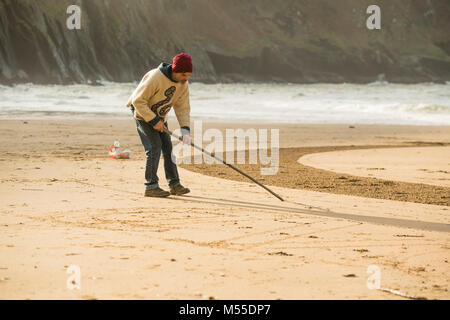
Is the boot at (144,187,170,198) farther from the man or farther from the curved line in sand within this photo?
the curved line in sand

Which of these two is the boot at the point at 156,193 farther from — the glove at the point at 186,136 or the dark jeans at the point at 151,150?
the glove at the point at 186,136

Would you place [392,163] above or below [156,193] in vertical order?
below

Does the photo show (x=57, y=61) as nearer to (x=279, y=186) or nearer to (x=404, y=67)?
(x=279, y=186)

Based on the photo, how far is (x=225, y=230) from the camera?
18.5 feet

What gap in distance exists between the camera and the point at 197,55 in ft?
325

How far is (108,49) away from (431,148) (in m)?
66.4

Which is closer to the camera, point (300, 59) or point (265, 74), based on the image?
point (265, 74)

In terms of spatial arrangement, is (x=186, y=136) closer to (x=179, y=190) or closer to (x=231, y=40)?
(x=179, y=190)

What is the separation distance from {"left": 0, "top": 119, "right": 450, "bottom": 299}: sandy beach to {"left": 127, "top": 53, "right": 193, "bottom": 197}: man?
0.95 ft

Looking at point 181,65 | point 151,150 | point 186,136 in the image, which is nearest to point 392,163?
point 186,136

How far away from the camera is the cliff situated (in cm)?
6469

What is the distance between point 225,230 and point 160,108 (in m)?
2.24

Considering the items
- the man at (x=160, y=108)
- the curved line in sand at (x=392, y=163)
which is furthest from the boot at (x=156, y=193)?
the curved line in sand at (x=392, y=163)
